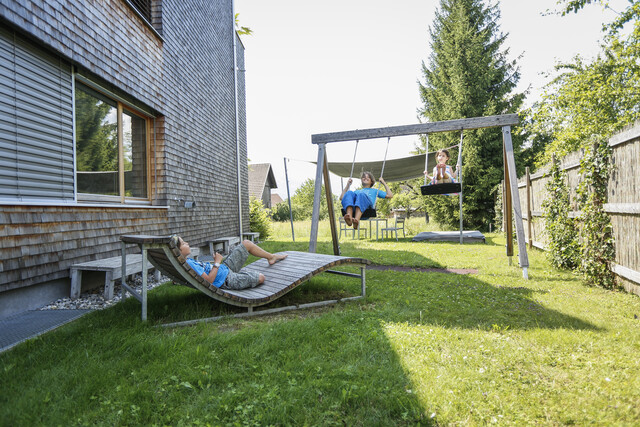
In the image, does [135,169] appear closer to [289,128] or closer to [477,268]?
[477,268]

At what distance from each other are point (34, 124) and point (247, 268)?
271 cm

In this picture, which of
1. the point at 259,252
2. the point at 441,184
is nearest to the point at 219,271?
the point at 259,252

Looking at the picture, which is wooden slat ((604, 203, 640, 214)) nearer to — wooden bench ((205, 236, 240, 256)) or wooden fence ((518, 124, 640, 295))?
wooden fence ((518, 124, 640, 295))

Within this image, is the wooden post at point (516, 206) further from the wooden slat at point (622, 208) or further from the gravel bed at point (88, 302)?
the gravel bed at point (88, 302)

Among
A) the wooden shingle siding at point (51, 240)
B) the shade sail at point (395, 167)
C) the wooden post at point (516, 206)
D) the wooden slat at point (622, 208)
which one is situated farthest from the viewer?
the shade sail at point (395, 167)

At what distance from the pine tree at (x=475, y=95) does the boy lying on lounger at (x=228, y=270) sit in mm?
13044

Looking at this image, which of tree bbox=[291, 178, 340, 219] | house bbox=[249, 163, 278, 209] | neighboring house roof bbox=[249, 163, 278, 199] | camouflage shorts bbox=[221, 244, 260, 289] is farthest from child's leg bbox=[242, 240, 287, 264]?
house bbox=[249, 163, 278, 209]

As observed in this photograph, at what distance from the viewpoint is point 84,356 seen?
7.87ft

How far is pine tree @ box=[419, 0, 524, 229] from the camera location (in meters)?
15.0

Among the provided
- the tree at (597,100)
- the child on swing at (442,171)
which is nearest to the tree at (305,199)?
the tree at (597,100)

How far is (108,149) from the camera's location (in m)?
4.98

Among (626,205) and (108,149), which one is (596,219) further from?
(108,149)

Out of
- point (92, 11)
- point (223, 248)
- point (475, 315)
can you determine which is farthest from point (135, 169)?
point (475, 315)

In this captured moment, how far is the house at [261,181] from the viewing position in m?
28.0
